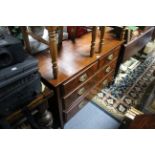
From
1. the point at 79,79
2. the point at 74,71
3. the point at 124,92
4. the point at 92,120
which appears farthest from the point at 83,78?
the point at 124,92

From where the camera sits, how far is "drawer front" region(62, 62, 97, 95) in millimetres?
1027

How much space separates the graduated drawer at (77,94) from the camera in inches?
44.9

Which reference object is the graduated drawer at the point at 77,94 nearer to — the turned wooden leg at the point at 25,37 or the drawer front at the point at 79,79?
the drawer front at the point at 79,79

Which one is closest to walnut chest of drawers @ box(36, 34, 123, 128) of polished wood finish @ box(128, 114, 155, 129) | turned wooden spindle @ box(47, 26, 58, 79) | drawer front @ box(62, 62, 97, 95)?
drawer front @ box(62, 62, 97, 95)

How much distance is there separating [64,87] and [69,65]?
180 mm

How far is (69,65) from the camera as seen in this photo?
1085mm

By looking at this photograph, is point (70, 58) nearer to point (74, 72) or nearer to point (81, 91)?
point (74, 72)

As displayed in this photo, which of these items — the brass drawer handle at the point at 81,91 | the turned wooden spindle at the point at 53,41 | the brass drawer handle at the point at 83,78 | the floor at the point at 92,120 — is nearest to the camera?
the turned wooden spindle at the point at 53,41

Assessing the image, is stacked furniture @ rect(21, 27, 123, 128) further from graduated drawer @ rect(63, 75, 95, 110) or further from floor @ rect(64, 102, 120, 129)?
floor @ rect(64, 102, 120, 129)

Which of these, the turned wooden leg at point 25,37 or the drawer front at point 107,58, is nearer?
the turned wooden leg at point 25,37

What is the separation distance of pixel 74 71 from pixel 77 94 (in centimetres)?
28

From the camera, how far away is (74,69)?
1.05 metres

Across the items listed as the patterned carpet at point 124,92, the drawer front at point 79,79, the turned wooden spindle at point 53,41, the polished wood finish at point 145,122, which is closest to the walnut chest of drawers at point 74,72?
the drawer front at point 79,79
